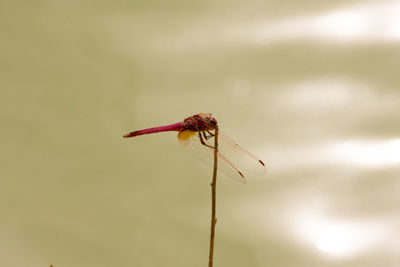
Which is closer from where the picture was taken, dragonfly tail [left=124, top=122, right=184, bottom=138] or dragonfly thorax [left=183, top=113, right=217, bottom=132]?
dragonfly thorax [left=183, top=113, right=217, bottom=132]

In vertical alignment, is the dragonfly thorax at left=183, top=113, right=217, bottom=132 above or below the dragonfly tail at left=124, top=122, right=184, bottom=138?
below

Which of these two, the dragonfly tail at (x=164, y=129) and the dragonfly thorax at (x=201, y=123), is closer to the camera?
the dragonfly thorax at (x=201, y=123)

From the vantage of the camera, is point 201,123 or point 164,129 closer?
point 201,123

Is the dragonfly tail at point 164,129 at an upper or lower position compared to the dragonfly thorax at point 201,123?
upper

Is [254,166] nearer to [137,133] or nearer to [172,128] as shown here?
[172,128]

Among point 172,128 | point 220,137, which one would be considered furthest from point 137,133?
point 220,137
